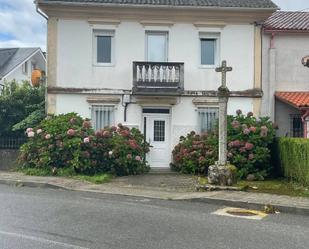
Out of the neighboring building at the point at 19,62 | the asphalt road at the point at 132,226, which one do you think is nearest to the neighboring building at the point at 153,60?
the asphalt road at the point at 132,226

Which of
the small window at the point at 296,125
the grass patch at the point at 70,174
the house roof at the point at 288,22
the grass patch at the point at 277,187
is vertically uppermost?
the house roof at the point at 288,22

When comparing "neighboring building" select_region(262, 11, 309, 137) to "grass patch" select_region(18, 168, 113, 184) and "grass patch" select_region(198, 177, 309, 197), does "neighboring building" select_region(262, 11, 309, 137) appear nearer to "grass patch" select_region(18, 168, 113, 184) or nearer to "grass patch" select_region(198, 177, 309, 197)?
"grass patch" select_region(198, 177, 309, 197)

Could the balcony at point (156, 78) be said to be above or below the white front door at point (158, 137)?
above

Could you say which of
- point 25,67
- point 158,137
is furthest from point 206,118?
point 25,67

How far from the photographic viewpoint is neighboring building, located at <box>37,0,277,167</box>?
63.7 ft

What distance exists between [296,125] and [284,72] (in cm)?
223

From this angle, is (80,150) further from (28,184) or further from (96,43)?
(96,43)

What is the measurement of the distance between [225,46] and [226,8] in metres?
1.50

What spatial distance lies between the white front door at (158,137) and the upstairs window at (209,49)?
109 inches

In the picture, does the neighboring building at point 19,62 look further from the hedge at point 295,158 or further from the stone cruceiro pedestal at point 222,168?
the stone cruceiro pedestal at point 222,168

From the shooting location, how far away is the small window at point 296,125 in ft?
65.7

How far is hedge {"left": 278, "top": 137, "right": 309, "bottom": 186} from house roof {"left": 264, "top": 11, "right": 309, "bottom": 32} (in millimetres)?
5238

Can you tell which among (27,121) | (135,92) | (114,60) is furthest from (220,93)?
(27,121)

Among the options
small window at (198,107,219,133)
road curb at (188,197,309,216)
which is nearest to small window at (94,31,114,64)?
small window at (198,107,219,133)
